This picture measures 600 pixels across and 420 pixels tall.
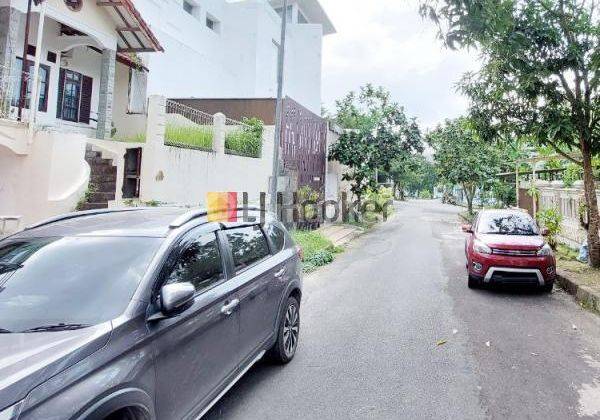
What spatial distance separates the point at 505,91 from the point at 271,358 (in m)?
7.67

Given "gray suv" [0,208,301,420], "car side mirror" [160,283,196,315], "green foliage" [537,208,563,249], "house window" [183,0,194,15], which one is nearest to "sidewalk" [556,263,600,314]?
"green foliage" [537,208,563,249]

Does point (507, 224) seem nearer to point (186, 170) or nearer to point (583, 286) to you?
point (583, 286)

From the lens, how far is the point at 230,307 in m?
3.38

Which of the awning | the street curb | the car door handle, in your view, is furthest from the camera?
the awning

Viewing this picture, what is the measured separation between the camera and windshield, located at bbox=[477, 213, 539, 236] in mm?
8633

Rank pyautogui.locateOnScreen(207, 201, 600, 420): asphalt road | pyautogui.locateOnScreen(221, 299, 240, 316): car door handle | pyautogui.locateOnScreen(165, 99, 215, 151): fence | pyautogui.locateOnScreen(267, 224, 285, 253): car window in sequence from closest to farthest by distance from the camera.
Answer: pyautogui.locateOnScreen(221, 299, 240, 316): car door handle → pyautogui.locateOnScreen(207, 201, 600, 420): asphalt road → pyautogui.locateOnScreen(267, 224, 285, 253): car window → pyautogui.locateOnScreen(165, 99, 215, 151): fence

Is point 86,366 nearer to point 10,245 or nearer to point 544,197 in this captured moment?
point 10,245

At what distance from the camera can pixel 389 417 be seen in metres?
3.54

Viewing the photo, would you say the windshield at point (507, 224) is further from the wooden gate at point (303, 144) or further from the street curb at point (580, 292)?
the wooden gate at point (303, 144)

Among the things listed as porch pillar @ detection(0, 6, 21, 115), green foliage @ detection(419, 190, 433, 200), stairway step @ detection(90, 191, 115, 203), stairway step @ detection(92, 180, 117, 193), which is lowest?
stairway step @ detection(90, 191, 115, 203)

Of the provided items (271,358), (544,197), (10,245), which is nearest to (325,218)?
(544,197)

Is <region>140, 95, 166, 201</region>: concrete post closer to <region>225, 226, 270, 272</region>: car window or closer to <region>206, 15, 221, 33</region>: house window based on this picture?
<region>225, 226, 270, 272</region>: car window

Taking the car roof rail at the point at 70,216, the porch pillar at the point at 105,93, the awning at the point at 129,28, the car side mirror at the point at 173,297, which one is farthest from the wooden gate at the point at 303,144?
the car side mirror at the point at 173,297

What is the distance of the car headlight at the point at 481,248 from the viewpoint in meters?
7.94
